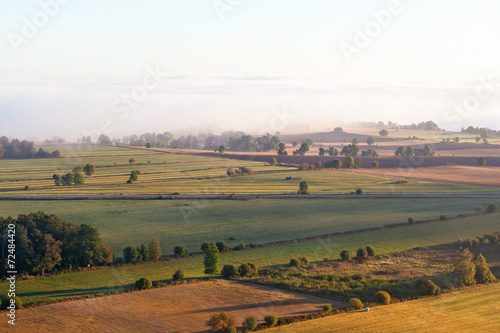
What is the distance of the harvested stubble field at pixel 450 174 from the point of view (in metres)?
96.9

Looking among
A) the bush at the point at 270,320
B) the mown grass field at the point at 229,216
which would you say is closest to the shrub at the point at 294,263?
the mown grass field at the point at 229,216

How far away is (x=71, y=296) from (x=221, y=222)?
90.4ft

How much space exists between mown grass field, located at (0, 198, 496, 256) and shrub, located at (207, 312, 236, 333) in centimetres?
1928

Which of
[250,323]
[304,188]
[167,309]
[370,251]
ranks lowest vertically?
[167,309]

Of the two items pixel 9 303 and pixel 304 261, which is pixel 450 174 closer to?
pixel 304 261

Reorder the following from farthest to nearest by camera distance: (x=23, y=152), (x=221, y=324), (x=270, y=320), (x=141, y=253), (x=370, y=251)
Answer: (x=23, y=152) → (x=370, y=251) → (x=141, y=253) → (x=270, y=320) → (x=221, y=324)

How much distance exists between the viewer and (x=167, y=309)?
106 ft

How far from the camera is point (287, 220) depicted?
6197 cm

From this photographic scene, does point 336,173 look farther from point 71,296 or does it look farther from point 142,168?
point 71,296

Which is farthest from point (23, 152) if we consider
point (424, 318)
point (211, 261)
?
point (424, 318)

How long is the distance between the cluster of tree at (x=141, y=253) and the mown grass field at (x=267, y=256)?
88 cm

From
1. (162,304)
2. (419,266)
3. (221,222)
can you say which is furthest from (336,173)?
(162,304)

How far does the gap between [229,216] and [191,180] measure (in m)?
35.4

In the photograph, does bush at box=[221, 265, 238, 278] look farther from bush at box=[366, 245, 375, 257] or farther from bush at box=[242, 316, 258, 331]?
bush at box=[366, 245, 375, 257]
